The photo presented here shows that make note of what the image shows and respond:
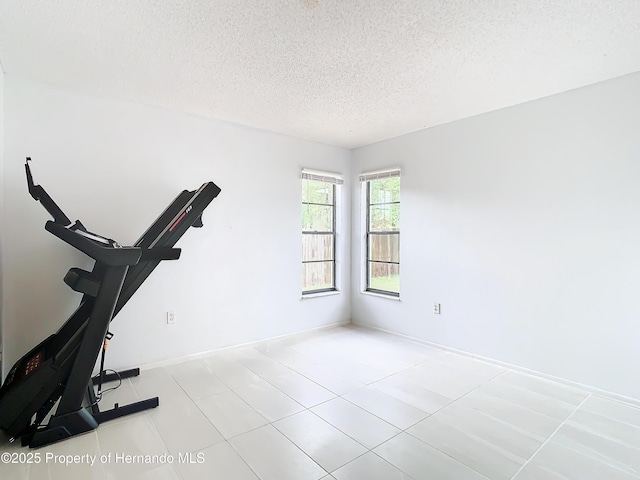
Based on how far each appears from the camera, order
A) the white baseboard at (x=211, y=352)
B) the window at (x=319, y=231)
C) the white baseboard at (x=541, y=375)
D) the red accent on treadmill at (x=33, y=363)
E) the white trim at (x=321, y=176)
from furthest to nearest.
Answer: the window at (x=319, y=231), the white trim at (x=321, y=176), the white baseboard at (x=211, y=352), the white baseboard at (x=541, y=375), the red accent on treadmill at (x=33, y=363)

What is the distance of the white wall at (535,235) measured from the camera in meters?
2.58

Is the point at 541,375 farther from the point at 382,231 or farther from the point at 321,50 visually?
the point at 321,50

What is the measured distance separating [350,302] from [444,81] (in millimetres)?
3157

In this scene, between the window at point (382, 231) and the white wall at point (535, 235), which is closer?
the white wall at point (535, 235)

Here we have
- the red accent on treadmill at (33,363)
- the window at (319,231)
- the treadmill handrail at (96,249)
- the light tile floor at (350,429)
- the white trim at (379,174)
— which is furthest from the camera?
the window at (319,231)

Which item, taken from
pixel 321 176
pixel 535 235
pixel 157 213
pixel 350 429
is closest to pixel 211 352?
pixel 157 213

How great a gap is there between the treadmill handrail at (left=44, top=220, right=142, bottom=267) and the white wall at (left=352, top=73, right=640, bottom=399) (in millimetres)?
3038

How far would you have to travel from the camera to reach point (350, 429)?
7.17ft

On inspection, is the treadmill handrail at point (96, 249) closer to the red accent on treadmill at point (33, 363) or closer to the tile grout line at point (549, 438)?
the red accent on treadmill at point (33, 363)

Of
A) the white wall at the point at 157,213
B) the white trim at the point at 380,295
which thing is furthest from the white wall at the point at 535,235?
the white wall at the point at 157,213

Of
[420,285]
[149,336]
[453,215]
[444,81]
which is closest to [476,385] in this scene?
[420,285]

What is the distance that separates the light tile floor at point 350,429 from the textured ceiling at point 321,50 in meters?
2.50

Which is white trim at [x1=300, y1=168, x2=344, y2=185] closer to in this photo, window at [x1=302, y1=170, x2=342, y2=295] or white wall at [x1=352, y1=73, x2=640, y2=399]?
window at [x1=302, y1=170, x2=342, y2=295]

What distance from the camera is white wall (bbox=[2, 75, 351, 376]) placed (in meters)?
2.65
